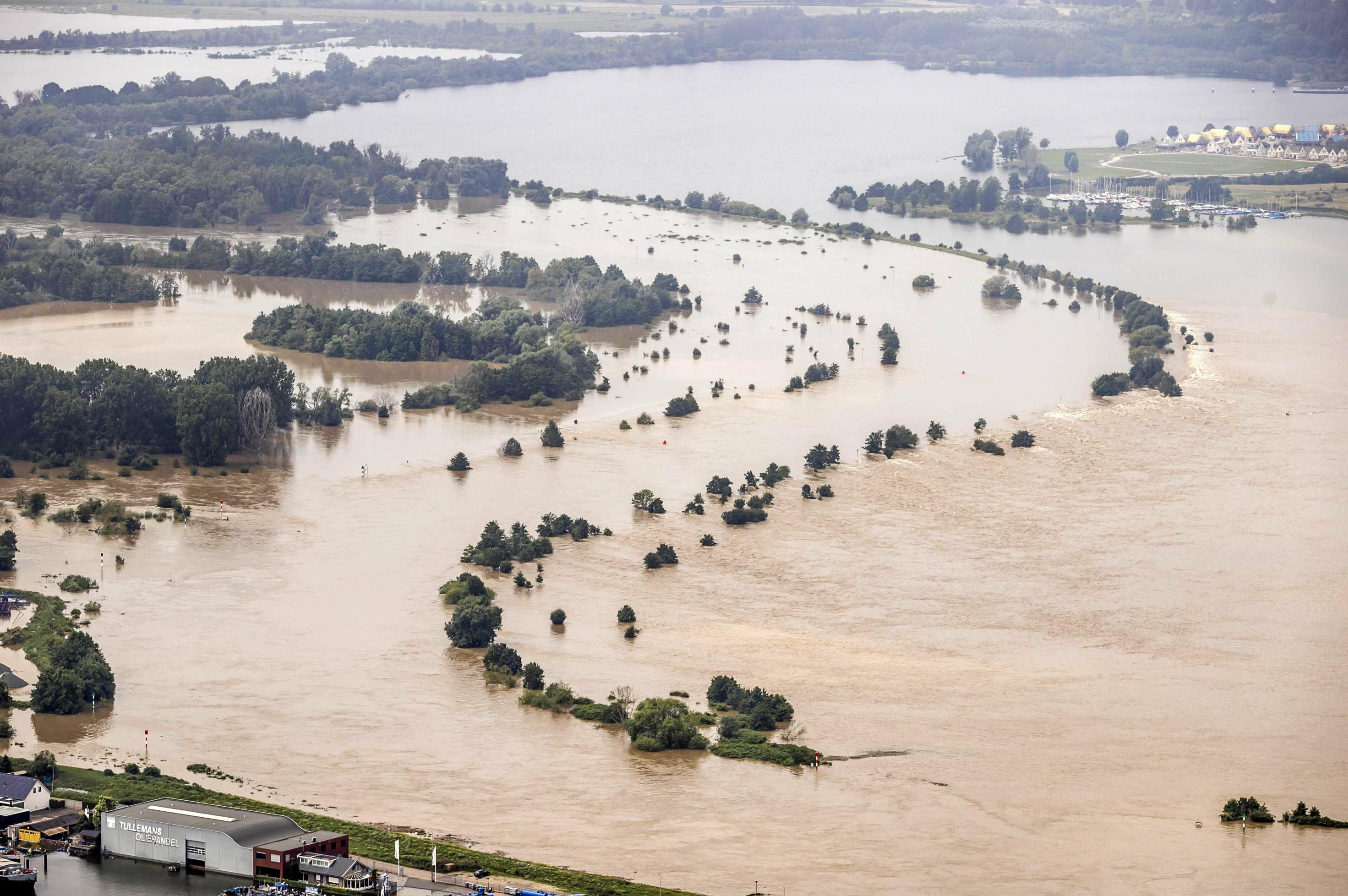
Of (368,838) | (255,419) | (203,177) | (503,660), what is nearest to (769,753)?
(503,660)

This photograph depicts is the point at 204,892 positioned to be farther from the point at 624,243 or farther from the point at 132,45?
the point at 132,45

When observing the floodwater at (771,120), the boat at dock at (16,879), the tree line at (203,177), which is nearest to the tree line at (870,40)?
the floodwater at (771,120)

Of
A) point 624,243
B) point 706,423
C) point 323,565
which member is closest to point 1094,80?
point 624,243

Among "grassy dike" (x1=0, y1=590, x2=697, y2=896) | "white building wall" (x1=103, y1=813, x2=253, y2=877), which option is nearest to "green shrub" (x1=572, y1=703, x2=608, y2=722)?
"grassy dike" (x1=0, y1=590, x2=697, y2=896)

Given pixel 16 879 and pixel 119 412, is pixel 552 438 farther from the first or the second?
pixel 16 879

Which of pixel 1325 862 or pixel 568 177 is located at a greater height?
→ pixel 568 177

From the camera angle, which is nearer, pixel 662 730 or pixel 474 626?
pixel 662 730
